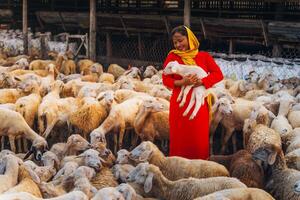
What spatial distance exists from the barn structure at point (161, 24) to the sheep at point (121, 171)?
7.41m

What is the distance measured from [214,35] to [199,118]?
8978mm

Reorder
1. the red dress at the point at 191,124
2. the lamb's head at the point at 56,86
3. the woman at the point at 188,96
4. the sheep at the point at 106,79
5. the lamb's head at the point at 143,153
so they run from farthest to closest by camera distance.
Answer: the sheep at the point at 106,79, the lamb's head at the point at 56,86, the lamb's head at the point at 143,153, the red dress at the point at 191,124, the woman at the point at 188,96

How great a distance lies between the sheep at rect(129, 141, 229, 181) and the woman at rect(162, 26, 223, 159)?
270 mm

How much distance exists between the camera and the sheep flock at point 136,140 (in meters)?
5.98

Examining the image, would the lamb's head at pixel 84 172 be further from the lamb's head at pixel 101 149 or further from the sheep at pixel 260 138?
the sheep at pixel 260 138

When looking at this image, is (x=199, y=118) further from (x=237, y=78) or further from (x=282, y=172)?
(x=237, y=78)

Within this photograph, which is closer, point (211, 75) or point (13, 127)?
point (211, 75)

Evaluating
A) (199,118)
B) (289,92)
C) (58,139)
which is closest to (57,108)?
(58,139)

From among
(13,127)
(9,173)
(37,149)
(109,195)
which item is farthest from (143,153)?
(13,127)

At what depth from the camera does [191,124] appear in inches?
265

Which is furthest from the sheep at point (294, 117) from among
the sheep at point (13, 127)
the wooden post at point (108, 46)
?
the wooden post at point (108, 46)

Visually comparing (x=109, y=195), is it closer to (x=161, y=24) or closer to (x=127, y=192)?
(x=127, y=192)

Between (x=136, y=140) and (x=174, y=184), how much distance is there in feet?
11.8

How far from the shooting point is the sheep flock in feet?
19.6
